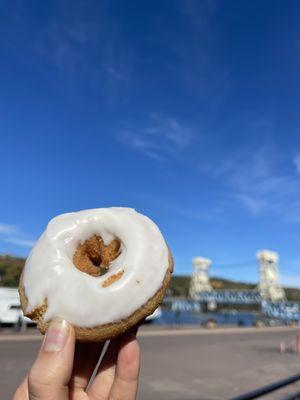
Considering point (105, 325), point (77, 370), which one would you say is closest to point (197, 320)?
point (77, 370)

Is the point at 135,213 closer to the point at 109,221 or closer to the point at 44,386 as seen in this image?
the point at 109,221

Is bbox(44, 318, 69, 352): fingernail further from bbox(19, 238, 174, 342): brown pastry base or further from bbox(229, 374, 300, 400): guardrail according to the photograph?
bbox(229, 374, 300, 400): guardrail

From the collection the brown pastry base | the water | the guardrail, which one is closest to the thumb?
the brown pastry base

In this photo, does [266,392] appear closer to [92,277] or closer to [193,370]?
[92,277]

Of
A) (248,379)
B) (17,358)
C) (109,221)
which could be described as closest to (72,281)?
(109,221)

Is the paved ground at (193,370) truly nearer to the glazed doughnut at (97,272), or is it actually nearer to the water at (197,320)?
the glazed doughnut at (97,272)

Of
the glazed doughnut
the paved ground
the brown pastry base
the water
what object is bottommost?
the paved ground

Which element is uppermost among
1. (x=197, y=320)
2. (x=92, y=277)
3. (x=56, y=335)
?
(x=197, y=320)
